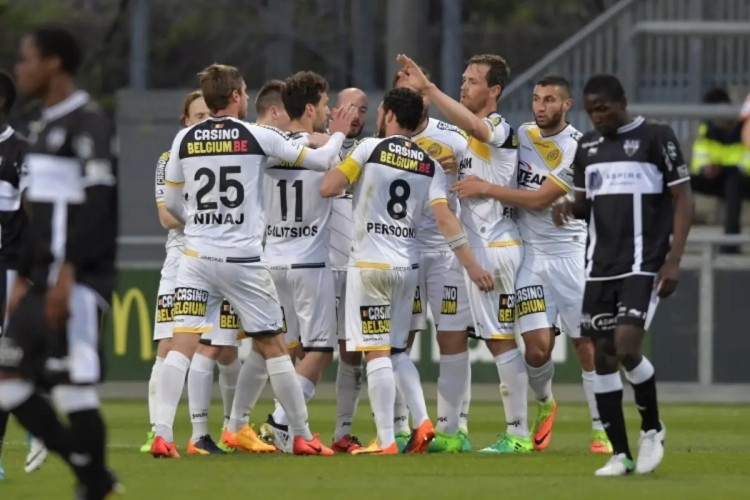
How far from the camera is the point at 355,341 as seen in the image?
1113 cm

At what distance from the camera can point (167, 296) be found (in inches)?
482

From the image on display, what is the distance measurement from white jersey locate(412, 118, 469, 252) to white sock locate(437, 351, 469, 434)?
2.57 feet

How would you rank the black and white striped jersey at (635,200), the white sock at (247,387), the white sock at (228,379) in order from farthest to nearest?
the white sock at (228,379), the white sock at (247,387), the black and white striped jersey at (635,200)

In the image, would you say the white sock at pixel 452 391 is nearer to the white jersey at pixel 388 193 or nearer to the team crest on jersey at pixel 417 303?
the team crest on jersey at pixel 417 303

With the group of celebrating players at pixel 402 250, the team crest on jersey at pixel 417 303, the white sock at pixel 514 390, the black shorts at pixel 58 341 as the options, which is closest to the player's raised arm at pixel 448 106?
the group of celebrating players at pixel 402 250

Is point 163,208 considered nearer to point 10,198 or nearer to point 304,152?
point 304,152

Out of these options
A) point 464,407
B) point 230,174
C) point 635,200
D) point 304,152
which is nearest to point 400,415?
point 464,407

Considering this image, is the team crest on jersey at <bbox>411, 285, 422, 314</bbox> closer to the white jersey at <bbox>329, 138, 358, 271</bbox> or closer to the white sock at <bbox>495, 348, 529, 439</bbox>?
the white jersey at <bbox>329, 138, 358, 271</bbox>

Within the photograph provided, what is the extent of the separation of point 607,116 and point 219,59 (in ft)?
74.7

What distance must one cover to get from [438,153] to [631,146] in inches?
98.5

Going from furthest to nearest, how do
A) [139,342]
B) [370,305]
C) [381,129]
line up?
[139,342], [381,129], [370,305]

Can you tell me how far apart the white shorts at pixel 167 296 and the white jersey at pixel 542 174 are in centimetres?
243

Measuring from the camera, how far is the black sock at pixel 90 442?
7602 millimetres

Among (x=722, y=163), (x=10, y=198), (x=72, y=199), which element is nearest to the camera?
(x=72, y=199)
